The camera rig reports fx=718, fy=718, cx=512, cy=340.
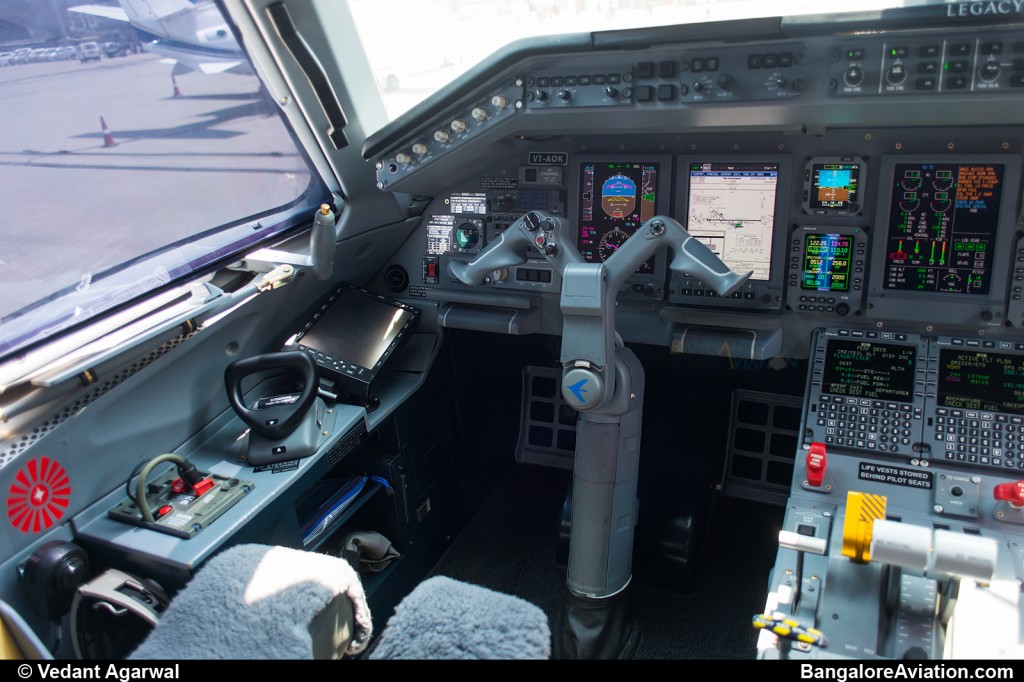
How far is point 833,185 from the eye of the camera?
2432mm

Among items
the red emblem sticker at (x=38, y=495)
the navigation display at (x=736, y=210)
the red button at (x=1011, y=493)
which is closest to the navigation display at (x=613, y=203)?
the navigation display at (x=736, y=210)

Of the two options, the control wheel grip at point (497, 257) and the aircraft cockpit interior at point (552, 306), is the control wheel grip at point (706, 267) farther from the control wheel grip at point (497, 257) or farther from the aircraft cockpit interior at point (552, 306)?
the control wheel grip at point (497, 257)

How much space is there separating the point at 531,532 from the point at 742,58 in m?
2.15

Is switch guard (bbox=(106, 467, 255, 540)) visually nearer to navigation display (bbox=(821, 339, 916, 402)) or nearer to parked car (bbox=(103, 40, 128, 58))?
parked car (bbox=(103, 40, 128, 58))

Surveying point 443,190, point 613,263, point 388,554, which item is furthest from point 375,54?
point 388,554

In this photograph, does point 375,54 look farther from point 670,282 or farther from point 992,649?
point 992,649

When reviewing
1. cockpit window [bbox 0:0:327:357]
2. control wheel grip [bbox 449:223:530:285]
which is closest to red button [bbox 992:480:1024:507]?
control wheel grip [bbox 449:223:530:285]

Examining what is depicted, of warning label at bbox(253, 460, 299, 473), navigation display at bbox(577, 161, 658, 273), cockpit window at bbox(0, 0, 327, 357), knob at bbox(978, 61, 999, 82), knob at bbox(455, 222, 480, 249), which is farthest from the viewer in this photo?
knob at bbox(455, 222, 480, 249)

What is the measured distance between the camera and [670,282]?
8.83 ft

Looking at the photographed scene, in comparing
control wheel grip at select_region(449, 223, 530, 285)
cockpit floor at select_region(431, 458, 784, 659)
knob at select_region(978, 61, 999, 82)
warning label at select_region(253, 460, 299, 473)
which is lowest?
cockpit floor at select_region(431, 458, 784, 659)

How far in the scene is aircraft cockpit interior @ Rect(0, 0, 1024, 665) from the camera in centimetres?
195

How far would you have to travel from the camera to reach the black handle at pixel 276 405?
236 cm

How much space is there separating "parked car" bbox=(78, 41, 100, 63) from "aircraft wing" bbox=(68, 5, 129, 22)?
3.4 inches

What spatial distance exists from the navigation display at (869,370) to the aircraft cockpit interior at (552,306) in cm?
1
